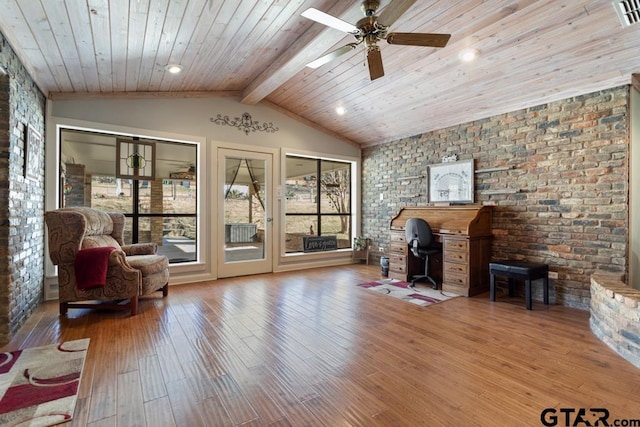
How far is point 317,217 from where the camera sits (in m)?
6.44

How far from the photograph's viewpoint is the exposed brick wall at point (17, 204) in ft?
8.53

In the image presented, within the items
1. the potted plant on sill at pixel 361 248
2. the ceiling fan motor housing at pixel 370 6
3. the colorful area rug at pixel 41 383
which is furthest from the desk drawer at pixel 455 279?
the colorful area rug at pixel 41 383

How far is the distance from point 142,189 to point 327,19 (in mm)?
3690

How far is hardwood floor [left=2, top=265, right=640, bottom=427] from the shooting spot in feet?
5.64

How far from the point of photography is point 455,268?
4262 millimetres

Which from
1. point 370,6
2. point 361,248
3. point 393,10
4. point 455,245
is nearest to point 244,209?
point 361,248

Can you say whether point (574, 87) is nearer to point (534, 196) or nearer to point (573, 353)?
point (534, 196)

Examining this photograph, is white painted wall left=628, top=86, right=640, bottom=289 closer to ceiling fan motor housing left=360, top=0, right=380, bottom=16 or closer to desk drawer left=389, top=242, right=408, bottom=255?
desk drawer left=389, top=242, right=408, bottom=255

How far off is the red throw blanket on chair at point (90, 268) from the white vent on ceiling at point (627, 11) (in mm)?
4967

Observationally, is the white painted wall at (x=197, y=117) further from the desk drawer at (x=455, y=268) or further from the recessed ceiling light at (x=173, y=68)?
the desk drawer at (x=455, y=268)

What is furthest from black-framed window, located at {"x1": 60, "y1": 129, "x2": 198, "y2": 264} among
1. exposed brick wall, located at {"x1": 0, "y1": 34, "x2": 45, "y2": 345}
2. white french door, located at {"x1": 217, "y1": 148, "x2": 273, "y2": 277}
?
exposed brick wall, located at {"x1": 0, "y1": 34, "x2": 45, "y2": 345}

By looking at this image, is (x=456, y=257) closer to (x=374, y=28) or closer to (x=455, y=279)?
(x=455, y=279)

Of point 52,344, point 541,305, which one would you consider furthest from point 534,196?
point 52,344

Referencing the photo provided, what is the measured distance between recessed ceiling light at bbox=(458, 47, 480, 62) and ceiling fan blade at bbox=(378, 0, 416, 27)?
1.37 metres
